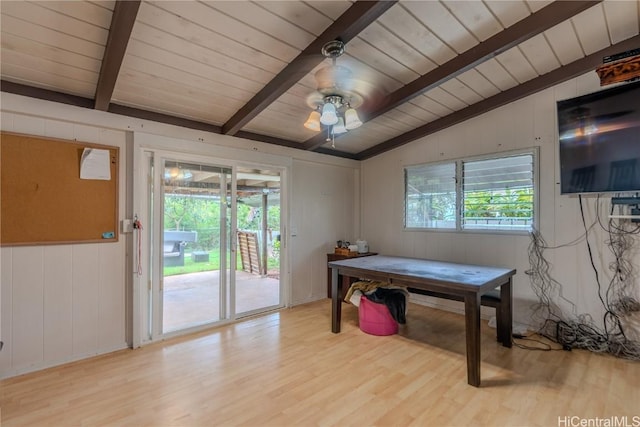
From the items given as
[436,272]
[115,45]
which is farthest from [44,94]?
[436,272]

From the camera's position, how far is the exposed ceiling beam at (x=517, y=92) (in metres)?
2.69

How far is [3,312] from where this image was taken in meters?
2.37

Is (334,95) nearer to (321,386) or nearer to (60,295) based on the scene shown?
(321,386)

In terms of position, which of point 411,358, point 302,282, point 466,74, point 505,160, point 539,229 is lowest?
point 411,358

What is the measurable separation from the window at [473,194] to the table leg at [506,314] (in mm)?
945

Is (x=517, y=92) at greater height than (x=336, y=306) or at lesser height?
greater

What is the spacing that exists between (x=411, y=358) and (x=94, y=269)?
9.73 feet

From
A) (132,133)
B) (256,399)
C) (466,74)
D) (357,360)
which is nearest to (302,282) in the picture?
(357,360)

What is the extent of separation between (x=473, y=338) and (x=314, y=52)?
7.94ft

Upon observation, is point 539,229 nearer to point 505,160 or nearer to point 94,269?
point 505,160

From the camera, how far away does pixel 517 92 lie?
3.25m

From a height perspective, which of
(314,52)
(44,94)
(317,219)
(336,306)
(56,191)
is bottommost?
(336,306)

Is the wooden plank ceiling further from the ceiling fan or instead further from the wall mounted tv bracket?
the wall mounted tv bracket

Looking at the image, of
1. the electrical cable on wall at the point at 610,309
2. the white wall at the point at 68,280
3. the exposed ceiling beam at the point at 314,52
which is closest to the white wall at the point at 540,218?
the electrical cable on wall at the point at 610,309
